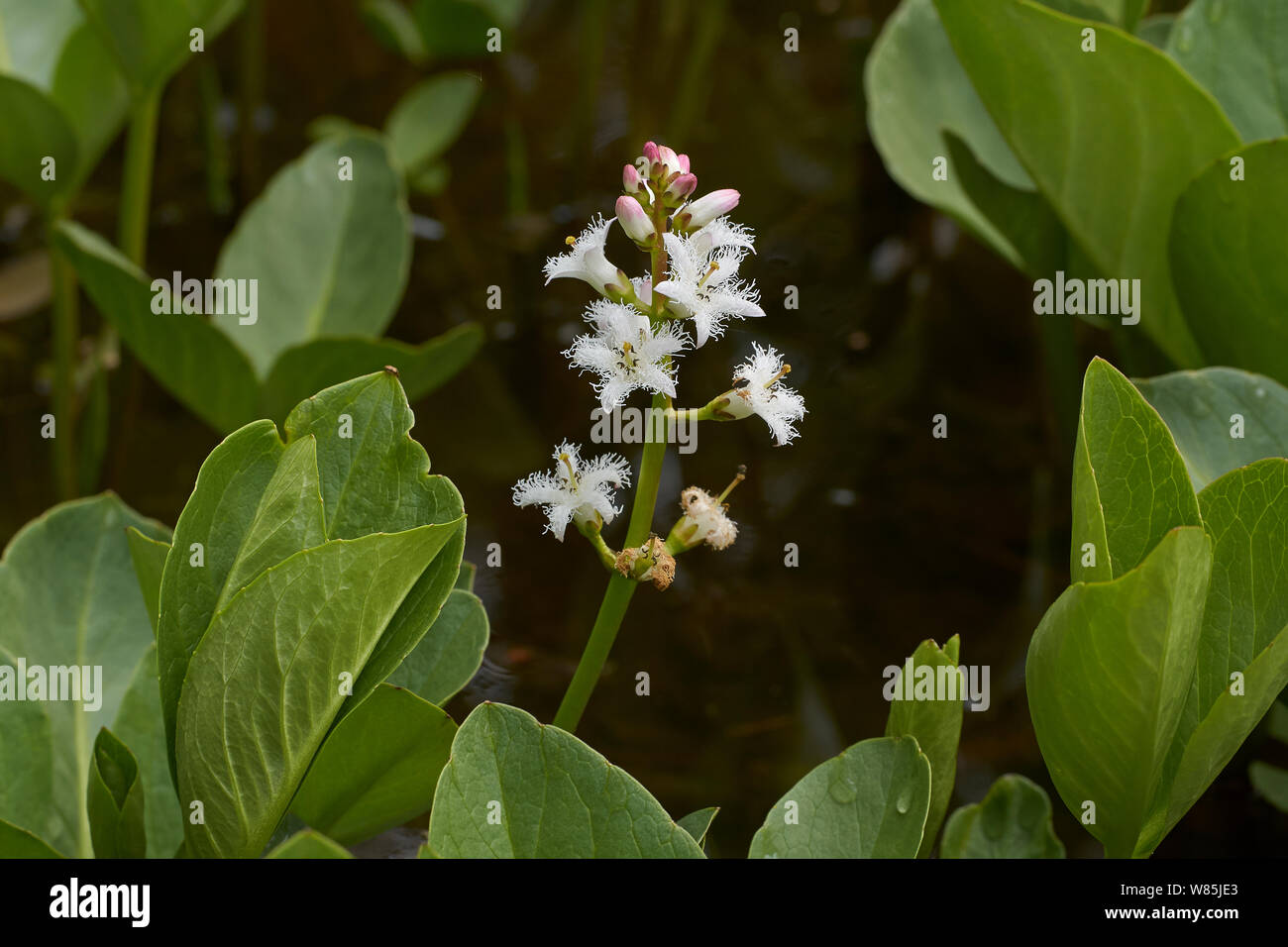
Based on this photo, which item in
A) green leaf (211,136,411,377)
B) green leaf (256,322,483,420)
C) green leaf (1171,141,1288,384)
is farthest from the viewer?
green leaf (211,136,411,377)

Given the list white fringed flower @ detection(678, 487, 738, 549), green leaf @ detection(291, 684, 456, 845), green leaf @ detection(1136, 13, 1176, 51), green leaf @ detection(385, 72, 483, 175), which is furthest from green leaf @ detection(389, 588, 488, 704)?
green leaf @ detection(385, 72, 483, 175)

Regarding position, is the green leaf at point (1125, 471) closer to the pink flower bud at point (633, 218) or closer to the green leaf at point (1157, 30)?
the pink flower bud at point (633, 218)

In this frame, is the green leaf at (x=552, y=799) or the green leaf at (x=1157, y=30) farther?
the green leaf at (x=1157, y=30)

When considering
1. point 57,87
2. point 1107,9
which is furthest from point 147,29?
point 1107,9

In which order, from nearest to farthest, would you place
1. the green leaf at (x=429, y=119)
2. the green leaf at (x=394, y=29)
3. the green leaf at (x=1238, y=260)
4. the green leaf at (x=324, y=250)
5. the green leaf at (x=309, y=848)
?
the green leaf at (x=309, y=848) → the green leaf at (x=1238, y=260) → the green leaf at (x=324, y=250) → the green leaf at (x=429, y=119) → the green leaf at (x=394, y=29)

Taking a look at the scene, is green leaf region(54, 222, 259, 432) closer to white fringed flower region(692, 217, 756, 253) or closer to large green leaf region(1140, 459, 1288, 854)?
white fringed flower region(692, 217, 756, 253)

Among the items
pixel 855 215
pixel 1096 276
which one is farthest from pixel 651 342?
pixel 855 215

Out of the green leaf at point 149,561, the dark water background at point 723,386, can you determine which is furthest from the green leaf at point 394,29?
the green leaf at point 149,561
